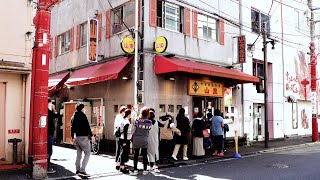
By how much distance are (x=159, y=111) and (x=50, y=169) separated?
19.9 feet

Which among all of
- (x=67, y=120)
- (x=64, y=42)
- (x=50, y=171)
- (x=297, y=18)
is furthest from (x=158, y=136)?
(x=297, y=18)

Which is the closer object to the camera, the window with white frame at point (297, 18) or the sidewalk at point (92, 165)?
the sidewalk at point (92, 165)

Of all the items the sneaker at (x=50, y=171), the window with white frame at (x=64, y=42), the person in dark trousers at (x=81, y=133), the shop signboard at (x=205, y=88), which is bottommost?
the sneaker at (x=50, y=171)

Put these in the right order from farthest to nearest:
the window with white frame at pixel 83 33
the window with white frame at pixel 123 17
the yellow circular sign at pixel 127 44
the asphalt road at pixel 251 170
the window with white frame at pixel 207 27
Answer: the window with white frame at pixel 83 33
the window with white frame at pixel 207 27
the window with white frame at pixel 123 17
the yellow circular sign at pixel 127 44
the asphalt road at pixel 251 170

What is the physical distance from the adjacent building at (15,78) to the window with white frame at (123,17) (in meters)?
5.08

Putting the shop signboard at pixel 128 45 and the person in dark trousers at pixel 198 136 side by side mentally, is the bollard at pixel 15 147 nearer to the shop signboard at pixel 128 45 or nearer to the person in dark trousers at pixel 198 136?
the shop signboard at pixel 128 45

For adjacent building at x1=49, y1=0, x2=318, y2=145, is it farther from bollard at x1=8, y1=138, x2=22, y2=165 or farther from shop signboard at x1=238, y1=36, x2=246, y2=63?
bollard at x1=8, y1=138, x2=22, y2=165

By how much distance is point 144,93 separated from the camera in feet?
48.3

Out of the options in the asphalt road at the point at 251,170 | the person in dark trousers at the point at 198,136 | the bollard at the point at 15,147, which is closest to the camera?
the asphalt road at the point at 251,170

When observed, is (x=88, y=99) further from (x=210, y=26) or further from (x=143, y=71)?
(x=210, y=26)

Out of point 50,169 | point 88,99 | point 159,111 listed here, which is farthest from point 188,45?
point 50,169

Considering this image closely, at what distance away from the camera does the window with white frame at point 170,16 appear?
53.0 feet

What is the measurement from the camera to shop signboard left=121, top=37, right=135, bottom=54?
14641 millimetres

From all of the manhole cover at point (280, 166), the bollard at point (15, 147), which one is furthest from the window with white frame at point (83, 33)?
the manhole cover at point (280, 166)
